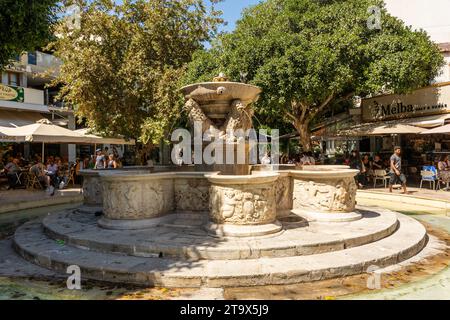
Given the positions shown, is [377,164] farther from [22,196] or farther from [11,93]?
[11,93]

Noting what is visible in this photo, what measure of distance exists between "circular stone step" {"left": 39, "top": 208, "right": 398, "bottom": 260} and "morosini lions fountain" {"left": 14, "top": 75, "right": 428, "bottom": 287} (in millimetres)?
15

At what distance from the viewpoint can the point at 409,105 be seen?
1661cm

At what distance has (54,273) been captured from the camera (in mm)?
4816

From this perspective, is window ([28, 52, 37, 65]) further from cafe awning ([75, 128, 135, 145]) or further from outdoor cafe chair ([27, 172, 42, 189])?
outdoor cafe chair ([27, 172, 42, 189])

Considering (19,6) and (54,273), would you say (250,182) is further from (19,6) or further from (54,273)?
(19,6)

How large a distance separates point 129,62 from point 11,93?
9958mm

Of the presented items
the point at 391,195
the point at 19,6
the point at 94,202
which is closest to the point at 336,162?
the point at 391,195

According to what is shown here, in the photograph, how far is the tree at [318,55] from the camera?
1338cm

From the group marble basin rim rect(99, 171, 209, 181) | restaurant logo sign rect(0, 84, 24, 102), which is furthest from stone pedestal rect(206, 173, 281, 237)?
restaurant logo sign rect(0, 84, 24, 102)

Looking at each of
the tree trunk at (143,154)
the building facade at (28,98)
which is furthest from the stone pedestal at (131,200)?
the building facade at (28,98)

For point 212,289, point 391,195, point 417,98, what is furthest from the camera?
point 417,98

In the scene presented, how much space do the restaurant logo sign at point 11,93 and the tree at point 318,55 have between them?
12.0 metres
